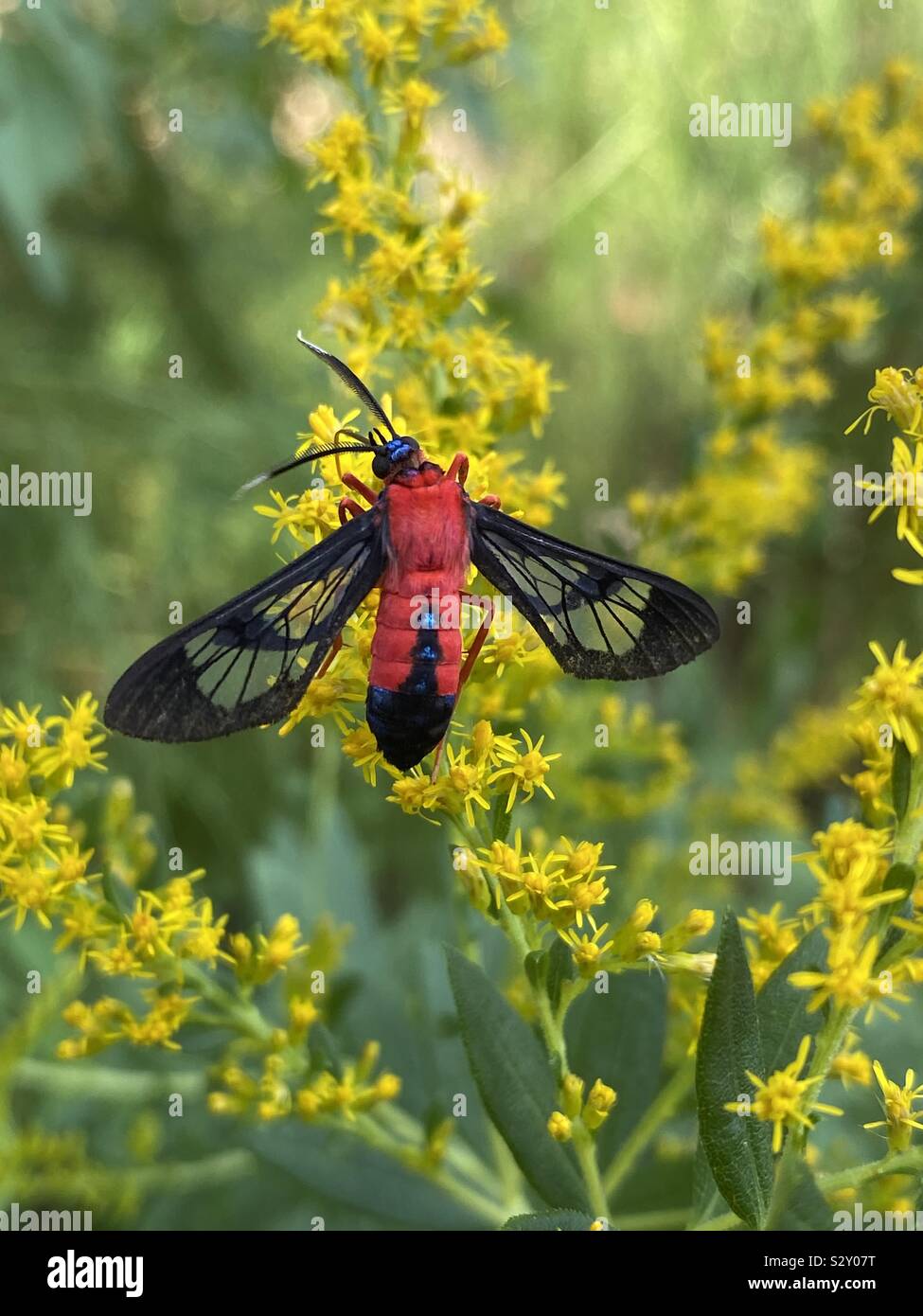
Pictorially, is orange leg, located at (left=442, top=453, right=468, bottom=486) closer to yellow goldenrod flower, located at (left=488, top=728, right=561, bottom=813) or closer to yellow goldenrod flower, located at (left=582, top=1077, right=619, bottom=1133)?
yellow goldenrod flower, located at (left=488, top=728, right=561, bottom=813)

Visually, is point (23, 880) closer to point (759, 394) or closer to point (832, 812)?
point (832, 812)

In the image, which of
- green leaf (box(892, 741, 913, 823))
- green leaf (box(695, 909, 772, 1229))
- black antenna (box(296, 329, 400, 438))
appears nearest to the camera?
green leaf (box(695, 909, 772, 1229))

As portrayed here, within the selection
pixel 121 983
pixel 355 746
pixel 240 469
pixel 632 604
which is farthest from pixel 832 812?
pixel 240 469

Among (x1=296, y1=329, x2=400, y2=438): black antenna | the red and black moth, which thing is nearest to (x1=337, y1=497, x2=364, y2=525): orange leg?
the red and black moth

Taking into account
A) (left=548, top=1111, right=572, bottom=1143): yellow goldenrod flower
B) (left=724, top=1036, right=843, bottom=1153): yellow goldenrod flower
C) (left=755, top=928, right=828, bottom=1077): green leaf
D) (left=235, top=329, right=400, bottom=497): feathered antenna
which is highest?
(left=235, top=329, right=400, bottom=497): feathered antenna

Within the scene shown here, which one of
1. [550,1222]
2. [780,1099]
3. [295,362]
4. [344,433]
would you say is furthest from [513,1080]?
[295,362]

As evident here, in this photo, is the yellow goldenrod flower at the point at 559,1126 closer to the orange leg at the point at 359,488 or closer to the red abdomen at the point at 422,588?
the red abdomen at the point at 422,588

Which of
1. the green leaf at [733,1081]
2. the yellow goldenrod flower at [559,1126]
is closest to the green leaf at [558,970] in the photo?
the yellow goldenrod flower at [559,1126]
